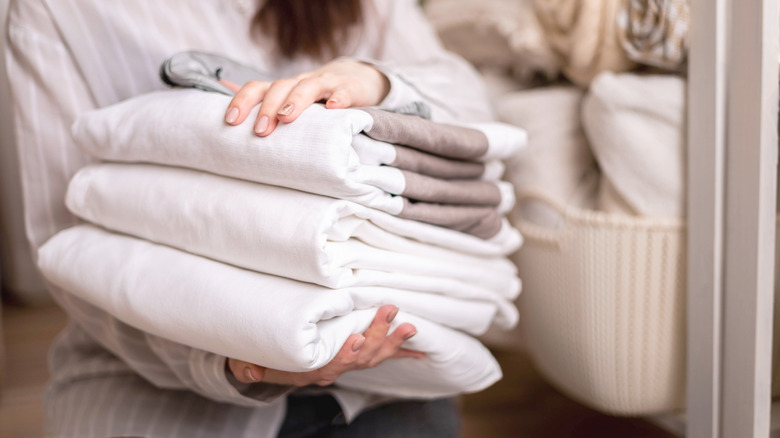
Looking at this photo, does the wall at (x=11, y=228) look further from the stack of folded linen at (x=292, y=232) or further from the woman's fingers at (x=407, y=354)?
the woman's fingers at (x=407, y=354)

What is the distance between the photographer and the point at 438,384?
614mm

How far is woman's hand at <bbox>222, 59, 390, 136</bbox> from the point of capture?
18.1 inches

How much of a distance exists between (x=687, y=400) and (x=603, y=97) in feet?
1.07

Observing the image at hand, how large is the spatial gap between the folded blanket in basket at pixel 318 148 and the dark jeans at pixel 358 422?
25 cm

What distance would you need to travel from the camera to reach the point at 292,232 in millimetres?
440

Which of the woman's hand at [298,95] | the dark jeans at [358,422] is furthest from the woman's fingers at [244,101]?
the dark jeans at [358,422]

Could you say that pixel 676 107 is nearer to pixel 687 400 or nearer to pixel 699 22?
pixel 699 22

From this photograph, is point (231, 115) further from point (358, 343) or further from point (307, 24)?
point (307, 24)

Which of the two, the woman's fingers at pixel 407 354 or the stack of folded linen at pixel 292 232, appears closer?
the stack of folded linen at pixel 292 232

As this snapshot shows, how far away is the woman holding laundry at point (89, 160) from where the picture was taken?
2.05ft

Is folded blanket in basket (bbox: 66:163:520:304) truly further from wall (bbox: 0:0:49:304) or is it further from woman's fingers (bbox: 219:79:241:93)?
wall (bbox: 0:0:49:304)

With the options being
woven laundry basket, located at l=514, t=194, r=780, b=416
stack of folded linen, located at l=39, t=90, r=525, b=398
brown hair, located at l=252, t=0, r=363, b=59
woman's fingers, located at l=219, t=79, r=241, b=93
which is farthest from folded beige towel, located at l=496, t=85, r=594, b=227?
woman's fingers, located at l=219, t=79, r=241, b=93

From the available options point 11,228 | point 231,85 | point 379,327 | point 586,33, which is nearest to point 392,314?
point 379,327

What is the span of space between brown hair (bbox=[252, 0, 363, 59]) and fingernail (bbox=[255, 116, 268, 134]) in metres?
0.38
